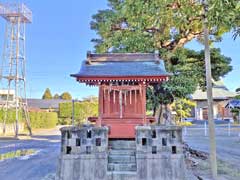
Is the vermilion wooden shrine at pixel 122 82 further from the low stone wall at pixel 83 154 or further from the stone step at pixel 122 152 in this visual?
the low stone wall at pixel 83 154

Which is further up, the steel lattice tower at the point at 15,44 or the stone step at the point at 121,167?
the steel lattice tower at the point at 15,44

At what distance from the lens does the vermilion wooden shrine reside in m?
8.84

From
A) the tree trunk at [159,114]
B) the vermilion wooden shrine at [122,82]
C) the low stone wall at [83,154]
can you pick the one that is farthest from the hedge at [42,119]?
the low stone wall at [83,154]

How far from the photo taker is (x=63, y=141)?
738cm

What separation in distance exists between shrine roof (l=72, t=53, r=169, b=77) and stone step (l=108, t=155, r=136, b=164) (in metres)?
2.42

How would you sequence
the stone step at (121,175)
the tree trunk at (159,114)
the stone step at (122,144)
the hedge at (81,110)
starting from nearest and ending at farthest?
1. the stone step at (121,175)
2. the stone step at (122,144)
3. the tree trunk at (159,114)
4. the hedge at (81,110)

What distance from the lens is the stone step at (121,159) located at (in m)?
7.61

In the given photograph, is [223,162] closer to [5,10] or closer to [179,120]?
[5,10]

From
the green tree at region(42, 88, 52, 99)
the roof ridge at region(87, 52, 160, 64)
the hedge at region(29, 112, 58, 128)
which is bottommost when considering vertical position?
the hedge at region(29, 112, 58, 128)

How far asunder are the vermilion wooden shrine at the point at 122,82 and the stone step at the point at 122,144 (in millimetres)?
462

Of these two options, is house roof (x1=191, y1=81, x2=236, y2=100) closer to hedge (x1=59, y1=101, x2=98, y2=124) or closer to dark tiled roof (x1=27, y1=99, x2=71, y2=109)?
hedge (x1=59, y1=101, x2=98, y2=124)

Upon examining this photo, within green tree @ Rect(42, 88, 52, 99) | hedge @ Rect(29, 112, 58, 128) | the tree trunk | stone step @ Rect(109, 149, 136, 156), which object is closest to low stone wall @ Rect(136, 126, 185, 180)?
stone step @ Rect(109, 149, 136, 156)

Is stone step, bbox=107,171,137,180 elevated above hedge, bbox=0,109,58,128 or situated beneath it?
situated beneath

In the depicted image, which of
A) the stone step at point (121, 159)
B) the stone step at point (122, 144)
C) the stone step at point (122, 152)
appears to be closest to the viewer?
the stone step at point (121, 159)
